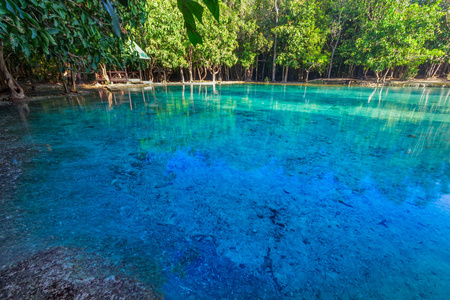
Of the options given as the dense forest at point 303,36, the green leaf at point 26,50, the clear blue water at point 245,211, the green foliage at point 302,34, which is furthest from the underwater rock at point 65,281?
the green foliage at point 302,34

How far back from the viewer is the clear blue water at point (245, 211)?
2211 mm

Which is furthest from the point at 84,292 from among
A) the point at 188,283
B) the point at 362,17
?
the point at 362,17

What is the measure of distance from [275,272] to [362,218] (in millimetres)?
1785

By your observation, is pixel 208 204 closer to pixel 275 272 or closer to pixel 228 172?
pixel 228 172

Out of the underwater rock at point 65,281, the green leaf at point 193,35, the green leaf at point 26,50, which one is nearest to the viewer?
the green leaf at point 193,35

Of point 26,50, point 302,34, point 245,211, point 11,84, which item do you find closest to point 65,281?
point 245,211

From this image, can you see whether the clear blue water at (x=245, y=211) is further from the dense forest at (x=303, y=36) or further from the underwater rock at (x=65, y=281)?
the dense forest at (x=303, y=36)

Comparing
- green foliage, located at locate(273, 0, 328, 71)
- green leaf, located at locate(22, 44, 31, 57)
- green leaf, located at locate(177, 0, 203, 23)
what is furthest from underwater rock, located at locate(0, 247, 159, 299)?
green foliage, located at locate(273, 0, 328, 71)

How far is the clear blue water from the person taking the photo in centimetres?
221

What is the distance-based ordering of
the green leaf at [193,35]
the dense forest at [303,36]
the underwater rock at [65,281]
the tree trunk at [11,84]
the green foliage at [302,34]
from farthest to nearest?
the green foliage at [302,34] < the dense forest at [303,36] < the tree trunk at [11,84] < the underwater rock at [65,281] < the green leaf at [193,35]

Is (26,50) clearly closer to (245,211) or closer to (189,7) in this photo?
(189,7)

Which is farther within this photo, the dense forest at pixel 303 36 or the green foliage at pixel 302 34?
the green foliage at pixel 302 34

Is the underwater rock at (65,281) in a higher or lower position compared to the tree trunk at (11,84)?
lower

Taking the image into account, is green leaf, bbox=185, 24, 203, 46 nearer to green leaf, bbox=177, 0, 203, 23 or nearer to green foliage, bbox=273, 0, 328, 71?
green leaf, bbox=177, 0, 203, 23
